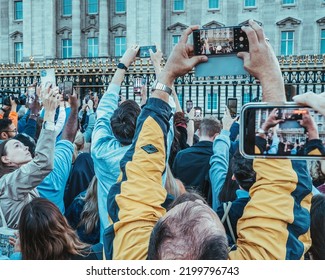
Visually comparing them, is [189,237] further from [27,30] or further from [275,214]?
[27,30]

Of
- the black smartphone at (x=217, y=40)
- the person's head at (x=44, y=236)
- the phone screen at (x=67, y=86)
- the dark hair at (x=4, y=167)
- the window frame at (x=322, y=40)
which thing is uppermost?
the window frame at (x=322, y=40)

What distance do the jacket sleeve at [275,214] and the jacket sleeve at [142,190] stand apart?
38cm

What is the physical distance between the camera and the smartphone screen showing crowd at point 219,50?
2.41 metres

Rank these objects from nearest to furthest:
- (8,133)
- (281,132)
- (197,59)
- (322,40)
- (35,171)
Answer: (281,132), (197,59), (35,171), (8,133), (322,40)

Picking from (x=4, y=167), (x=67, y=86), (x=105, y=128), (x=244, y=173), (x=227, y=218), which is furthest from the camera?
(x=67, y=86)

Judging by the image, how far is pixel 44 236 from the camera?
9.57ft

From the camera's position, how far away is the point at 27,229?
9.64ft

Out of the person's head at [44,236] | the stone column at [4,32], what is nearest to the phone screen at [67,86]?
the person's head at [44,236]

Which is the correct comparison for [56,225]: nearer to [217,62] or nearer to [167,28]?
[217,62]

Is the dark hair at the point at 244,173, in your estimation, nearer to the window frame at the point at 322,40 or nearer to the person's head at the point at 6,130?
the person's head at the point at 6,130

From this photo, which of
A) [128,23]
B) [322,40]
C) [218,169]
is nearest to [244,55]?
[218,169]

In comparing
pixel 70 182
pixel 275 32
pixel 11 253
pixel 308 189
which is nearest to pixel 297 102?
pixel 308 189

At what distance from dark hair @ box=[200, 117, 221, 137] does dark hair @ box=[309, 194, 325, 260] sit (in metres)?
2.49

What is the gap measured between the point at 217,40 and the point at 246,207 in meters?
0.77
